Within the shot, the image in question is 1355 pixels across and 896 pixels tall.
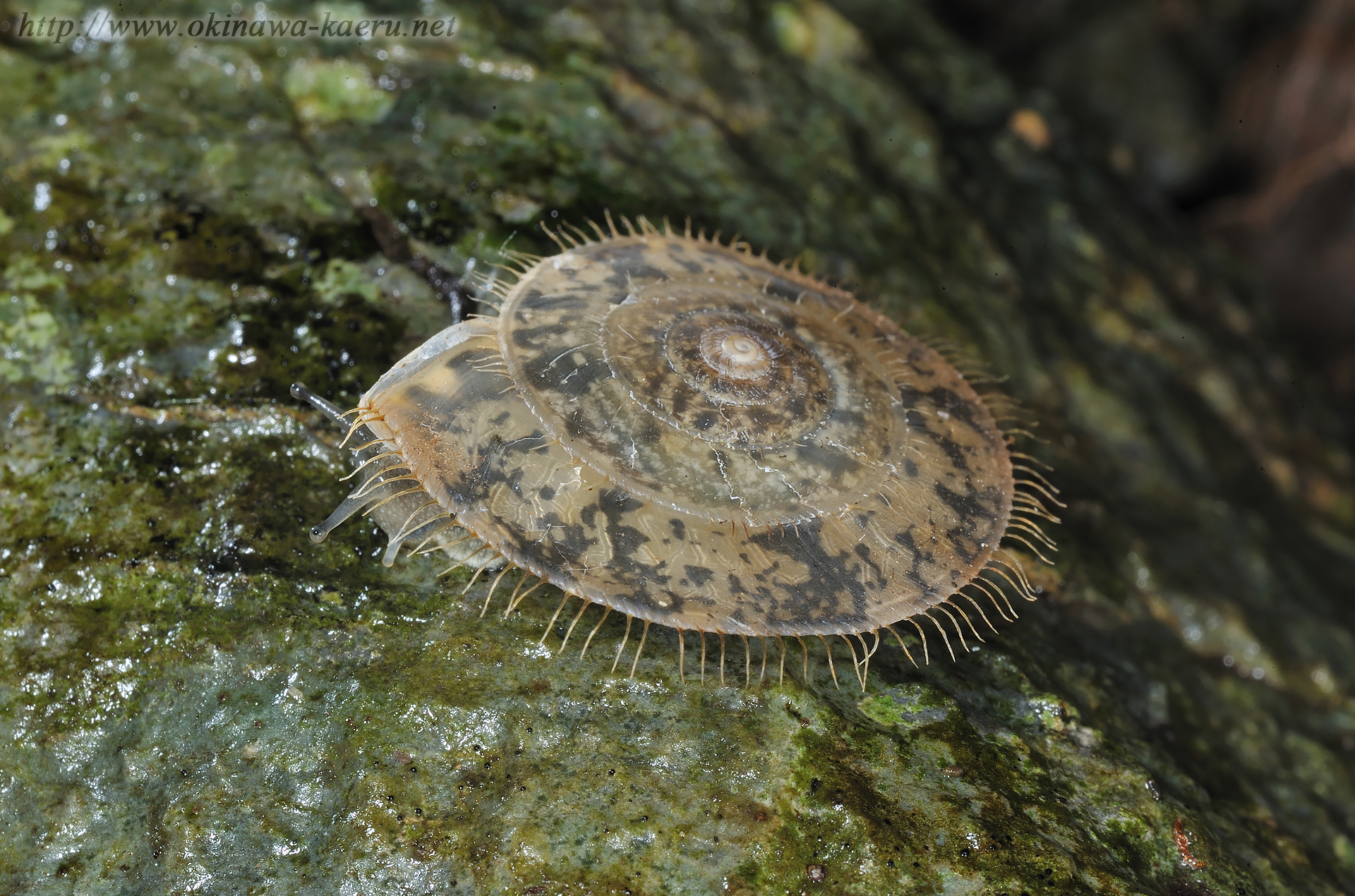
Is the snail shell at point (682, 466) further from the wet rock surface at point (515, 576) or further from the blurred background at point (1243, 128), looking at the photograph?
the blurred background at point (1243, 128)

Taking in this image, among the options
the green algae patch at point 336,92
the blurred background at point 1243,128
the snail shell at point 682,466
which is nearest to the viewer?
the snail shell at point 682,466

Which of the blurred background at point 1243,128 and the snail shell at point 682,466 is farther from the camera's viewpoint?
the blurred background at point 1243,128

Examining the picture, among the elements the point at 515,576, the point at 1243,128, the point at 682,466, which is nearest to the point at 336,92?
the point at 515,576

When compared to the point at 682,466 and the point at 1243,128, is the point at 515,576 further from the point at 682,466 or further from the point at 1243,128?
the point at 1243,128

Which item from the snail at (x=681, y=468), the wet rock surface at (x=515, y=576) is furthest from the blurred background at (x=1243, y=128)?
the snail at (x=681, y=468)

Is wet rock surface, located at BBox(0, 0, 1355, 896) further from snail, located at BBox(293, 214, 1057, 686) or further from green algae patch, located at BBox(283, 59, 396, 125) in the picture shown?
snail, located at BBox(293, 214, 1057, 686)

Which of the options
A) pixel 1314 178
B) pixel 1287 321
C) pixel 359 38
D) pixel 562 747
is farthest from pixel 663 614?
pixel 1314 178
